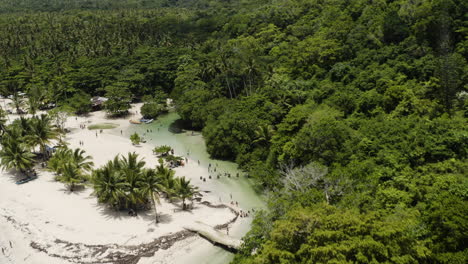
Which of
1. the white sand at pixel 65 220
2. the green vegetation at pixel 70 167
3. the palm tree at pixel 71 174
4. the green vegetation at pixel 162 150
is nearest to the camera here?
the white sand at pixel 65 220

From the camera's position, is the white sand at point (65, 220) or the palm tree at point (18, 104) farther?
the palm tree at point (18, 104)

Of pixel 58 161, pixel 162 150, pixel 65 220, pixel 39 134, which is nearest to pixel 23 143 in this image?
pixel 39 134

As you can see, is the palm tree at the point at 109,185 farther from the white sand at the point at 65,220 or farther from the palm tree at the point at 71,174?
the palm tree at the point at 71,174

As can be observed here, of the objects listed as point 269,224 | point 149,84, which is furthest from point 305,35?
point 269,224

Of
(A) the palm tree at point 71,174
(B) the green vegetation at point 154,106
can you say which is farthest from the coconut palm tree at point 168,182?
(B) the green vegetation at point 154,106

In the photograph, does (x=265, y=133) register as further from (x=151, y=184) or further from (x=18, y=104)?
(x=18, y=104)

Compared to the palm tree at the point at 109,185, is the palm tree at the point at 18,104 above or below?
below
